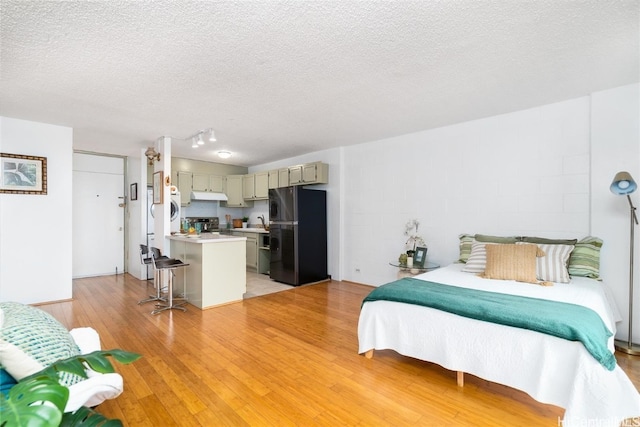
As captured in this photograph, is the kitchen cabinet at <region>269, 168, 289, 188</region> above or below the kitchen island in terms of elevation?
above

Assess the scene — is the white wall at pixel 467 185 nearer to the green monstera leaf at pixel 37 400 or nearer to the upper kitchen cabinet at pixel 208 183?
the upper kitchen cabinet at pixel 208 183

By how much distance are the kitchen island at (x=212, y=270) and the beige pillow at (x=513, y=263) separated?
315 cm

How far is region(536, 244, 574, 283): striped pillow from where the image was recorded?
107 inches

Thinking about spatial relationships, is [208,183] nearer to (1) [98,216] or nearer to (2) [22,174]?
(1) [98,216]

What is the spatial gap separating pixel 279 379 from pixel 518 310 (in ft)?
5.85

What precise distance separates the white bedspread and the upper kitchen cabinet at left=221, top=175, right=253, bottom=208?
5.12 metres

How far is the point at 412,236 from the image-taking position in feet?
14.4

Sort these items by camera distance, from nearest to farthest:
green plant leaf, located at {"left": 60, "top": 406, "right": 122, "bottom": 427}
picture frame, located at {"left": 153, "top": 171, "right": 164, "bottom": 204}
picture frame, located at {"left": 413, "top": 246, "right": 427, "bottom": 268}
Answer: green plant leaf, located at {"left": 60, "top": 406, "right": 122, "bottom": 427} < picture frame, located at {"left": 413, "top": 246, "right": 427, "bottom": 268} < picture frame, located at {"left": 153, "top": 171, "right": 164, "bottom": 204}

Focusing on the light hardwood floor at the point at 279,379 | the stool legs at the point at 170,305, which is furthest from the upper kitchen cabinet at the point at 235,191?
the light hardwood floor at the point at 279,379

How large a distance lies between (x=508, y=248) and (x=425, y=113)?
6.07 ft

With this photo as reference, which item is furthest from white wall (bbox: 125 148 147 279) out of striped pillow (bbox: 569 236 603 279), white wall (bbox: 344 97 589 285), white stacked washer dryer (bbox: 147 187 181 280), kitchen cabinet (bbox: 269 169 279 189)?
striped pillow (bbox: 569 236 603 279)

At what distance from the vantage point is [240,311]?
3.74m

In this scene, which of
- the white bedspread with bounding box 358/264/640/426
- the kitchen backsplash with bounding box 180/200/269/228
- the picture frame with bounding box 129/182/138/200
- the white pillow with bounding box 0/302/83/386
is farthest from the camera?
the kitchen backsplash with bounding box 180/200/269/228

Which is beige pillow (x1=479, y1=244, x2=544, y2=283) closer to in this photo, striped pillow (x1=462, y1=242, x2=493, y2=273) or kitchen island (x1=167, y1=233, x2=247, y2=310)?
striped pillow (x1=462, y1=242, x2=493, y2=273)
